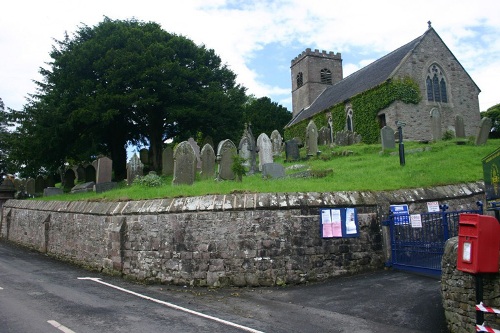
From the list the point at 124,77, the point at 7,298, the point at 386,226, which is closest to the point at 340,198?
the point at 386,226

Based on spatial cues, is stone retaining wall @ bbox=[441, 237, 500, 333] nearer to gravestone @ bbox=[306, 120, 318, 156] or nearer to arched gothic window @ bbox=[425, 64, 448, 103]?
gravestone @ bbox=[306, 120, 318, 156]

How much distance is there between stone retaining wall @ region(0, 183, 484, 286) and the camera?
9008mm

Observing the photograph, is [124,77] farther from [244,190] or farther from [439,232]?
[439,232]

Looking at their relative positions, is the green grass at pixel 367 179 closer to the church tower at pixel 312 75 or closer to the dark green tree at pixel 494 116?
the dark green tree at pixel 494 116

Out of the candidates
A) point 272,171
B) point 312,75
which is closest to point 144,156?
point 272,171

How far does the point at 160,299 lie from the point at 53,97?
20385 mm

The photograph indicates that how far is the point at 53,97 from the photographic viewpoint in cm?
2400

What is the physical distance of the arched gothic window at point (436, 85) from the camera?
96.8 ft

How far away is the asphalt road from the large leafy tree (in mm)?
14813

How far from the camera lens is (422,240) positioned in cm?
888

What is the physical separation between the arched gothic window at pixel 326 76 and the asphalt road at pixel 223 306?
135 feet

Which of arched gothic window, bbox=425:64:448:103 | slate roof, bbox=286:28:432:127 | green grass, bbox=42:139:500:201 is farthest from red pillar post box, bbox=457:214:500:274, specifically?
arched gothic window, bbox=425:64:448:103

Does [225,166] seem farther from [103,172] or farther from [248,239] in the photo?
[103,172]

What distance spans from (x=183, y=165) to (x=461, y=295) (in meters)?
9.20
